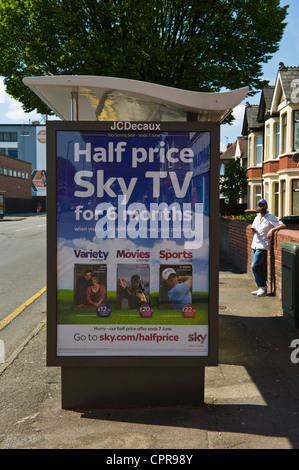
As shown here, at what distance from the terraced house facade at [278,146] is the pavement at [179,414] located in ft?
57.3

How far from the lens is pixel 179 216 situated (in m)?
4.30

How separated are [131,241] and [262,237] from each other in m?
5.49

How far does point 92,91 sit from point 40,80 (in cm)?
45

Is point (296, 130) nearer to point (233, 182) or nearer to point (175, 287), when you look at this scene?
point (233, 182)

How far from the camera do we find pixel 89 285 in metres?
4.35

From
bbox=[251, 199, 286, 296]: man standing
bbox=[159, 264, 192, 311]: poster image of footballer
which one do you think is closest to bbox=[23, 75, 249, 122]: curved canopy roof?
bbox=[159, 264, 192, 311]: poster image of footballer

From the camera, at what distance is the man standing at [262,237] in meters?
9.16

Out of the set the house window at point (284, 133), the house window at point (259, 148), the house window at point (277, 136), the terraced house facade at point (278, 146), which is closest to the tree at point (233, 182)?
the terraced house facade at point (278, 146)

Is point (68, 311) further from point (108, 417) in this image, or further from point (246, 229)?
point (246, 229)

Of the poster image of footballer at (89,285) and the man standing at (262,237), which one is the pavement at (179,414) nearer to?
the poster image of footballer at (89,285)

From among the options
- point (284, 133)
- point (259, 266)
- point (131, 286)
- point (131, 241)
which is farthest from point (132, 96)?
point (284, 133)

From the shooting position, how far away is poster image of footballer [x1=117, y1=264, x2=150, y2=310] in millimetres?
4355

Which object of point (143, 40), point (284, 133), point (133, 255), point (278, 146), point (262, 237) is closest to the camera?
point (133, 255)
